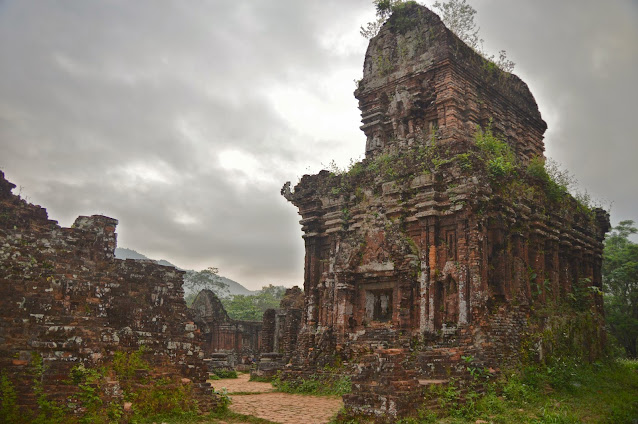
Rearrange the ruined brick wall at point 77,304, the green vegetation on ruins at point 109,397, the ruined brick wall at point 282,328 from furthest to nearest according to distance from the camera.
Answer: the ruined brick wall at point 282,328
the ruined brick wall at point 77,304
the green vegetation on ruins at point 109,397

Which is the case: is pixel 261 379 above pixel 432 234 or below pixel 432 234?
below

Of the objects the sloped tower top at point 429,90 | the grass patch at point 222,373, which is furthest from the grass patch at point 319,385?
Result: the sloped tower top at point 429,90

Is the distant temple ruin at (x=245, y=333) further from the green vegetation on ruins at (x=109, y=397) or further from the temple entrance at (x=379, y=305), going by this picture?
the green vegetation on ruins at (x=109, y=397)

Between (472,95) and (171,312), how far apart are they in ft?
41.3

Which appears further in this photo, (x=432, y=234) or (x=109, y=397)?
(x=432, y=234)

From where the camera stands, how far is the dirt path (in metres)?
10.2

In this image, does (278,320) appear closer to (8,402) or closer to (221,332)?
(221,332)

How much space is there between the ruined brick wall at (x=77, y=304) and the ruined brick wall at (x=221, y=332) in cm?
1608

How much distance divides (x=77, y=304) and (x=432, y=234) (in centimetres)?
879

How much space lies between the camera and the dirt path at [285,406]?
10234 millimetres

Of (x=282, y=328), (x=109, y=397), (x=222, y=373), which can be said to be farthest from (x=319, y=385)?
(x=282, y=328)

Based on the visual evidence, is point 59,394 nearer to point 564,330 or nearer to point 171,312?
point 171,312

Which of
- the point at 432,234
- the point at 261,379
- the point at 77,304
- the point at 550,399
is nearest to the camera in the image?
the point at 77,304

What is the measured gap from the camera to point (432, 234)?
539 inches
